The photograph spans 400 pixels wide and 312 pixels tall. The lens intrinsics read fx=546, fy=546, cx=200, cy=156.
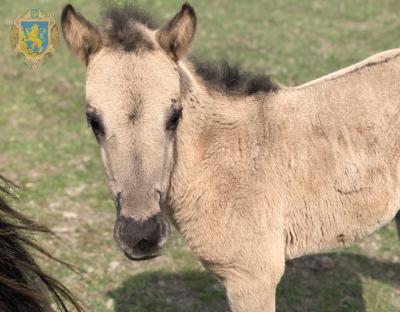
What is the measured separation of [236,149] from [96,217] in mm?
3472

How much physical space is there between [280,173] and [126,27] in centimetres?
158

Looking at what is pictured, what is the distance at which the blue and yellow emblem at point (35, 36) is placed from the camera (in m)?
4.07

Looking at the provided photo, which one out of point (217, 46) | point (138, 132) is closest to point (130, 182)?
point (138, 132)

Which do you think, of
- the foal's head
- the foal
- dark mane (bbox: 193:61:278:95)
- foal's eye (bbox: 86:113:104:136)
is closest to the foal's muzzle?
the foal's head

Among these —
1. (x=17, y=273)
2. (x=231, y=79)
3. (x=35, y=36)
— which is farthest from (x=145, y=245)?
(x=35, y=36)

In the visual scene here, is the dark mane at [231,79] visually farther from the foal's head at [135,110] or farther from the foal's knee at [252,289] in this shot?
the foal's knee at [252,289]

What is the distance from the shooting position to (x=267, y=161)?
13.7ft

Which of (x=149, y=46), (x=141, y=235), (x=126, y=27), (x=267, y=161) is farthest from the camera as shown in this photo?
(x=267, y=161)

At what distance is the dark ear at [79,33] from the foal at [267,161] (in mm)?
22

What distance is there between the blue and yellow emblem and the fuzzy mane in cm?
43

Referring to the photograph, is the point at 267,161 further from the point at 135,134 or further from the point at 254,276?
the point at 135,134

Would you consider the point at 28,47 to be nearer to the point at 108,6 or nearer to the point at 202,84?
the point at 108,6

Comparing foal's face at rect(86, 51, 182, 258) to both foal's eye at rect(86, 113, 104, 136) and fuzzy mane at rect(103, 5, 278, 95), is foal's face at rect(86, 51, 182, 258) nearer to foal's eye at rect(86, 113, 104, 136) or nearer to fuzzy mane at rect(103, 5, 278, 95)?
foal's eye at rect(86, 113, 104, 136)

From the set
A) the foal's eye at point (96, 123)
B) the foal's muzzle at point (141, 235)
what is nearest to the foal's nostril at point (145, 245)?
the foal's muzzle at point (141, 235)
